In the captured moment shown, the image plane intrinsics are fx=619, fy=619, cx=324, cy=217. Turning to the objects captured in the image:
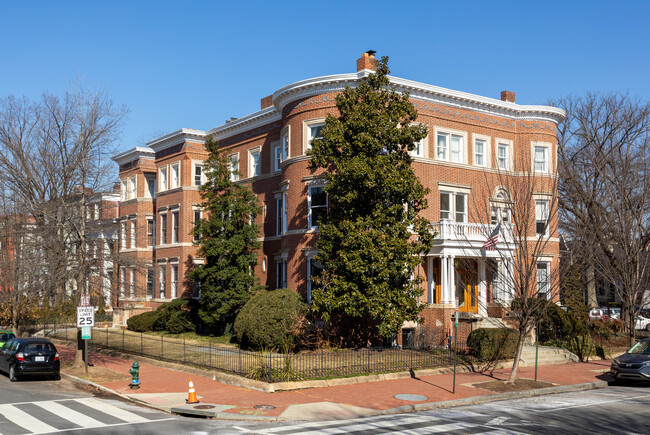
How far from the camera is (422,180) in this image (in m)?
32.4

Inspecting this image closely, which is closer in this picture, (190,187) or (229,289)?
(229,289)

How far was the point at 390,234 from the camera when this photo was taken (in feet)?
88.0

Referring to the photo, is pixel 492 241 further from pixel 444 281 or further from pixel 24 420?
pixel 24 420

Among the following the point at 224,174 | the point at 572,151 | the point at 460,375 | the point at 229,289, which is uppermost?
the point at 572,151

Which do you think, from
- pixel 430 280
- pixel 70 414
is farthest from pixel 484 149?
pixel 70 414

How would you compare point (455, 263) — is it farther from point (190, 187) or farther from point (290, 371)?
point (190, 187)

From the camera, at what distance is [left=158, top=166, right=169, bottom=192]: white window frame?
145 feet

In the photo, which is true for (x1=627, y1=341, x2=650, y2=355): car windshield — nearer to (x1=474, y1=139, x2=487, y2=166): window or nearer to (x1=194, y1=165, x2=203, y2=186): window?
(x1=474, y1=139, x2=487, y2=166): window

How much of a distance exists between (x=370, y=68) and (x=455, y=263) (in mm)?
11062

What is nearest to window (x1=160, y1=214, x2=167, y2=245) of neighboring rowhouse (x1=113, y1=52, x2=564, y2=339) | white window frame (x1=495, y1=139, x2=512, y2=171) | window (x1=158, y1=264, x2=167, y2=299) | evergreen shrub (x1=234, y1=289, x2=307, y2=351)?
neighboring rowhouse (x1=113, y1=52, x2=564, y2=339)

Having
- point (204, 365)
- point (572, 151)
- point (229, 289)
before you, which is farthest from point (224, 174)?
point (572, 151)

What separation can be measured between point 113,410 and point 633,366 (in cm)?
1759

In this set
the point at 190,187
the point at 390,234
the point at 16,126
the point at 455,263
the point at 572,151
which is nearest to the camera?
the point at 390,234

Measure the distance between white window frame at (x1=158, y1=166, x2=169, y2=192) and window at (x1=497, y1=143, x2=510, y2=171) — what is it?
2292 cm
